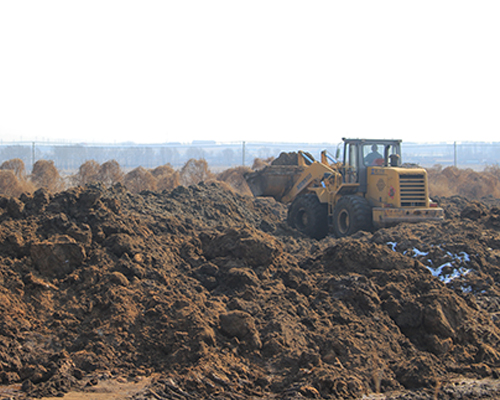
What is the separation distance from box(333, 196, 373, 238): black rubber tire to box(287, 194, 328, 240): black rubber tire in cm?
64

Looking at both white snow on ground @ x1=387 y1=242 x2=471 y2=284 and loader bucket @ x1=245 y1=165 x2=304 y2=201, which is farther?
loader bucket @ x1=245 y1=165 x2=304 y2=201

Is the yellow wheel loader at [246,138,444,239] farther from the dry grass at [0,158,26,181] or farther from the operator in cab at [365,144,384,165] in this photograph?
the dry grass at [0,158,26,181]

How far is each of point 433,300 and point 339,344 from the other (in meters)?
1.79

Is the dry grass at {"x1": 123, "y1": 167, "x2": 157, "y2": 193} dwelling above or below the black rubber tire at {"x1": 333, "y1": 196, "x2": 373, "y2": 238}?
above

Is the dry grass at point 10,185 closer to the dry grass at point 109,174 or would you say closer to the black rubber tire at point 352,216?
the dry grass at point 109,174

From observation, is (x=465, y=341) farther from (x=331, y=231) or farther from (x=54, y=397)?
(x=331, y=231)

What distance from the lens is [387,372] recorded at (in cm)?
601

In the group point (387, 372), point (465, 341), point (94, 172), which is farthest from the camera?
point (94, 172)

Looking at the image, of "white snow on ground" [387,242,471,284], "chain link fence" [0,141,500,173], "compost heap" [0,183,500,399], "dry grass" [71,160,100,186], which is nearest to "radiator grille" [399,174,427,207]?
"white snow on ground" [387,242,471,284]

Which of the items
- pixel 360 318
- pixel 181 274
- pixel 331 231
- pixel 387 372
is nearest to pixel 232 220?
pixel 331 231

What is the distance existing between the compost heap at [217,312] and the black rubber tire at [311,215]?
4705mm

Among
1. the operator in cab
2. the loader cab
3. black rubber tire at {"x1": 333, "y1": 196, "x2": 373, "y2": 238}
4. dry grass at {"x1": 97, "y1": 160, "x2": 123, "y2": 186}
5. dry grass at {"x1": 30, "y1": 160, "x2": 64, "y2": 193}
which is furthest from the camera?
dry grass at {"x1": 97, "y1": 160, "x2": 123, "y2": 186}

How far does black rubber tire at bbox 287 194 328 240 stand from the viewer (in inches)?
559

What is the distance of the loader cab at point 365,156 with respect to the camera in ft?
44.1
